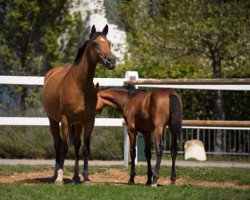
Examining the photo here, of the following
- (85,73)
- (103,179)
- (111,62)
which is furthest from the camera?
(103,179)

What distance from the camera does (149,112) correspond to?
11.1 meters

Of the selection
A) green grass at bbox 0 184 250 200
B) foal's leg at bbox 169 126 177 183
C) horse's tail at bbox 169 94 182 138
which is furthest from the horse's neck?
green grass at bbox 0 184 250 200

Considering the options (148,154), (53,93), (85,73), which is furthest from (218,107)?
(85,73)

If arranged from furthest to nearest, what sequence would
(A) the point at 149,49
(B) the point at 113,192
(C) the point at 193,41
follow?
1. (A) the point at 149,49
2. (C) the point at 193,41
3. (B) the point at 113,192

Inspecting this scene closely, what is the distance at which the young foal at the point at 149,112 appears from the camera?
10.9m

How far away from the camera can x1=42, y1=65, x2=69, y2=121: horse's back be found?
37.2ft

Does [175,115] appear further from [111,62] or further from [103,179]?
[103,179]

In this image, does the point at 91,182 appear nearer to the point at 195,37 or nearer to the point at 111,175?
the point at 111,175

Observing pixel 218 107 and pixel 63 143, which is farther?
pixel 218 107

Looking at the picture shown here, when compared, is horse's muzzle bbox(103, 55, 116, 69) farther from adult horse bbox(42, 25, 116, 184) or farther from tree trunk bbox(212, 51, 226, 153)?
tree trunk bbox(212, 51, 226, 153)

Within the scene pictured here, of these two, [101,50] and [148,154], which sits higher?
[101,50]

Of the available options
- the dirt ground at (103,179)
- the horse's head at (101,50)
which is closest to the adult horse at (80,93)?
the horse's head at (101,50)

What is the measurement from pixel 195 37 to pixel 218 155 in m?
3.37

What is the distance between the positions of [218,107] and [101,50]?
8.88 metres
